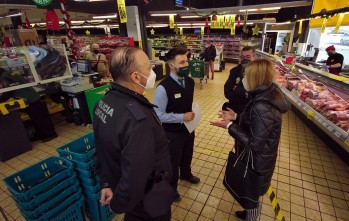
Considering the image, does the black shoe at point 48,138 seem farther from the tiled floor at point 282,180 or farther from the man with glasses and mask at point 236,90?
the man with glasses and mask at point 236,90

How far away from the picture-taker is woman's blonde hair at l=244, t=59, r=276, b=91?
168 centimetres

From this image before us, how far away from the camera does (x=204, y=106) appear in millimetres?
6152

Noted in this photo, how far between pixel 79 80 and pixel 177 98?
11.3 ft

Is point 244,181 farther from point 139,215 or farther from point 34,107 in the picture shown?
point 34,107

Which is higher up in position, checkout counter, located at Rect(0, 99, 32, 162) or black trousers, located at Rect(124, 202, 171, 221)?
black trousers, located at Rect(124, 202, 171, 221)

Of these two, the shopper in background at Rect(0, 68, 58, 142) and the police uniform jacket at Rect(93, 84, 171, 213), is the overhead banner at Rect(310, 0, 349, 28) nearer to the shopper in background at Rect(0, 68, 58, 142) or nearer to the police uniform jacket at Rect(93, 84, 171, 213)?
the police uniform jacket at Rect(93, 84, 171, 213)

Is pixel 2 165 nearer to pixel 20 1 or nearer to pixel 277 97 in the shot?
pixel 277 97

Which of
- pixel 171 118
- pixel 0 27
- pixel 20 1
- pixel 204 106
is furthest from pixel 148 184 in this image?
pixel 0 27

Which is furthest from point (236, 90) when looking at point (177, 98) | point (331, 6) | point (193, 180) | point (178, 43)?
point (178, 43)

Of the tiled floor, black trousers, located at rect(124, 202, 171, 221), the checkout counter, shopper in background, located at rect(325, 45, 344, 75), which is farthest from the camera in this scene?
shopper in background, located at rect(325, 45, 344, 75)

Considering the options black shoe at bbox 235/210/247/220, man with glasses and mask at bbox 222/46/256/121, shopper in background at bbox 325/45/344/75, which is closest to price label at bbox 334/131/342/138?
man with glasses and mask at bbox 222/46/256/121

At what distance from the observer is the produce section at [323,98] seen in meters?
2.62

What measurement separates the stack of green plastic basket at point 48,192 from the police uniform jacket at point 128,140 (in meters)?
0.89

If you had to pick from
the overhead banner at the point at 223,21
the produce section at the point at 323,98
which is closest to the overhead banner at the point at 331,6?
the produce section at the point at 323,98
